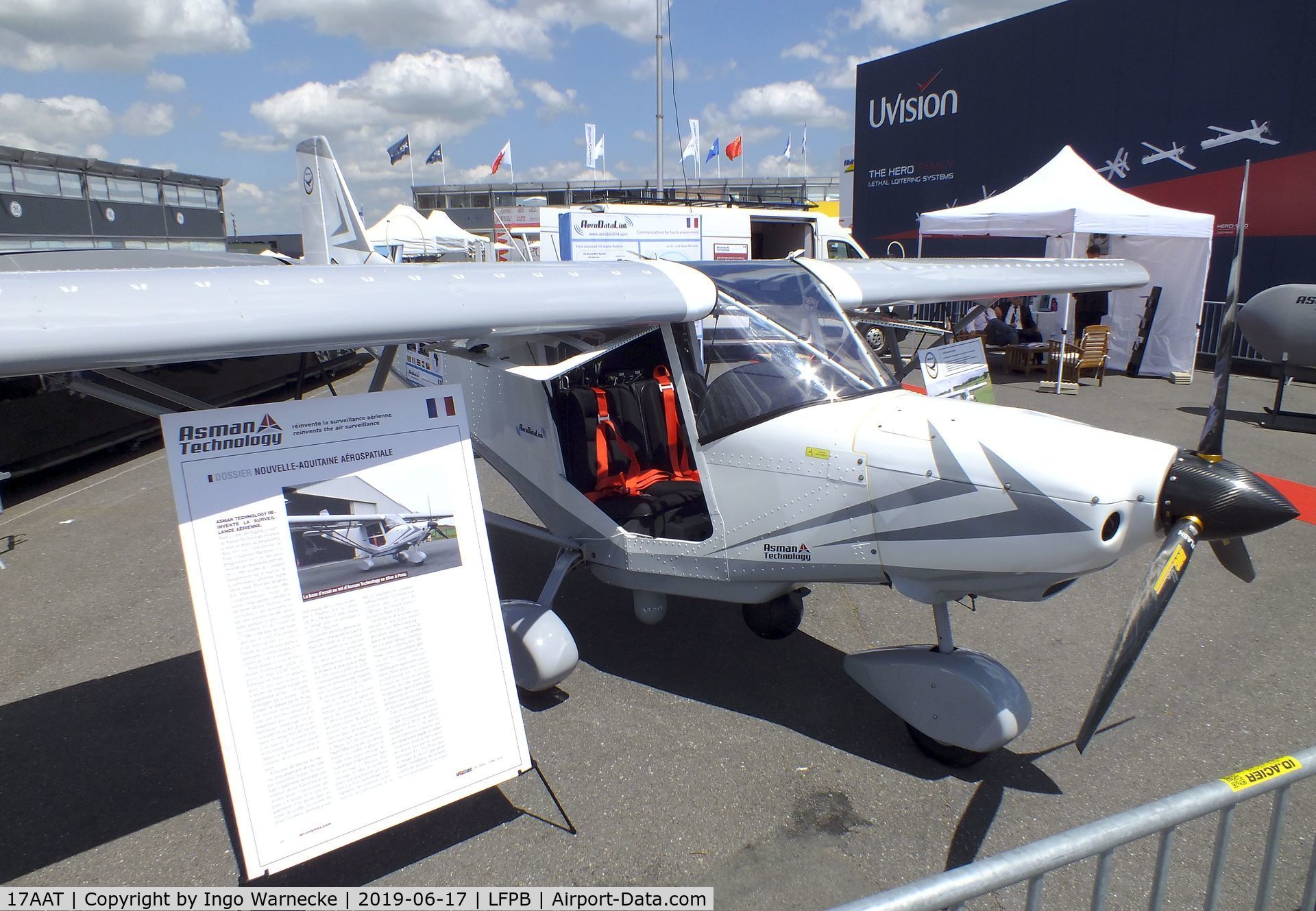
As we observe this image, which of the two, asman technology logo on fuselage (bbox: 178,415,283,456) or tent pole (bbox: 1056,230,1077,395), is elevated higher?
asman technology logo on fuselage (bbox: 178,415,283,456)

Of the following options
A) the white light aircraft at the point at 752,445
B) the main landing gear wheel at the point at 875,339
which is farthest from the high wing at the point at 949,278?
the main landing gear wheel at the point at 875,339

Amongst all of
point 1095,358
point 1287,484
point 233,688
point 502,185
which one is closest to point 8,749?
point 233,688

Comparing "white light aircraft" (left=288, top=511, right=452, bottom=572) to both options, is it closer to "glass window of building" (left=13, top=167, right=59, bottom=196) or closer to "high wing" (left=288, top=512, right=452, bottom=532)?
"high wing" (left=288, top=512, right=452, bottom=532)

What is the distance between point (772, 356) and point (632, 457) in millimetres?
1149

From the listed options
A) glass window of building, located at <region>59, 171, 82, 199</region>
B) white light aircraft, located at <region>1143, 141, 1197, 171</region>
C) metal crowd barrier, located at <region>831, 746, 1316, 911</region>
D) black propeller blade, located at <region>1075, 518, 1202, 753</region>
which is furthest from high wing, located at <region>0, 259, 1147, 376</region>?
glass window of building, located at <region>59, 171, 82, 199</region>

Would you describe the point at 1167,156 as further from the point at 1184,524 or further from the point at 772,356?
the point at 1184,524

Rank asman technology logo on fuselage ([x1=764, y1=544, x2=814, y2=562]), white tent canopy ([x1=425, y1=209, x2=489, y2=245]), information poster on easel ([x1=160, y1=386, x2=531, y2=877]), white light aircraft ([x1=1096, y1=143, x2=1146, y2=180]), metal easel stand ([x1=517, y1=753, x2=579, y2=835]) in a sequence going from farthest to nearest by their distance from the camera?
white tent canopy ([x1=425, y1=209, x2=489, y2=245]) → white light aircraft ([x1=1096, y1=143, x2=1146, y2=180]) → asman technology logo on fuselage ([x1=764, y1=544, x2=814, y2=562]) → metal easel stand ([x1=517, y1=753, x2=579, y2=835]) → information poster on easel ([x1=160, y1=386, x2=531, y2=877])

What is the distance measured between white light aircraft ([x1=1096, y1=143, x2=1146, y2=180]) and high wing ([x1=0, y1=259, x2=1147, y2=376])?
1536 centimetres

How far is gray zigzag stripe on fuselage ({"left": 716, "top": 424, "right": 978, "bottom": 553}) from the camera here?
2.79 meters

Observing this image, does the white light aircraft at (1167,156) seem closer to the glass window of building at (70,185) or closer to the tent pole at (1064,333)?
the tent pole at (1064,333)

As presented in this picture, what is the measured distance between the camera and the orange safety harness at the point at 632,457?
410 centimetres

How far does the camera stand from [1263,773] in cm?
170

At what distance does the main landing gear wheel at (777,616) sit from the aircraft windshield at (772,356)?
125 centimetres

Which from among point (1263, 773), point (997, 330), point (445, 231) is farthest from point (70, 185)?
point (1263, 773)
